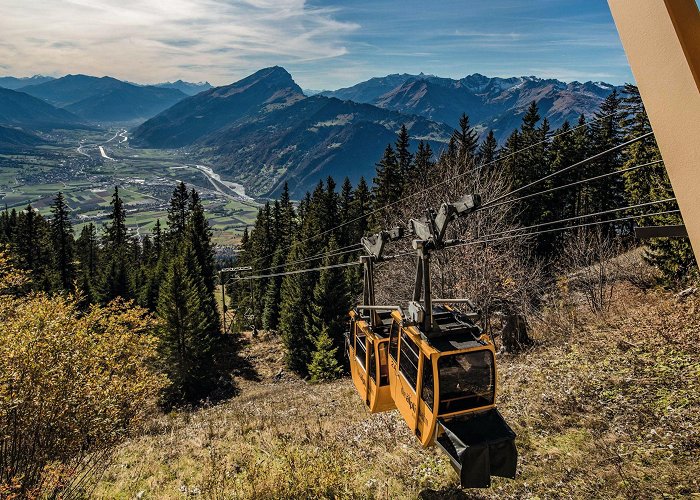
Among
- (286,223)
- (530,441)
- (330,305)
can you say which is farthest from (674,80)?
(286,223)

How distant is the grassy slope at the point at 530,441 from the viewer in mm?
9875

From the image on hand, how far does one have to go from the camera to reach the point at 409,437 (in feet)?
43.6

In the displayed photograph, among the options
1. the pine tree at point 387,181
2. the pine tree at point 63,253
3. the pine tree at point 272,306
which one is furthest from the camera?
the pine tree at point 272,306

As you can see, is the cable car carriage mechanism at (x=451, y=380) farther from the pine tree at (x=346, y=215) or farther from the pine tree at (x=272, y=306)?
the pine tree at (x=272, y=306)

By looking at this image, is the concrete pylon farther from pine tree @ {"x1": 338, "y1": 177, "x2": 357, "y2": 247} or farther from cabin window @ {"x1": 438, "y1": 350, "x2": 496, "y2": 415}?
pine tree @ {"x1": 338, "y1": 177, "x2": 357, "y2": 247}

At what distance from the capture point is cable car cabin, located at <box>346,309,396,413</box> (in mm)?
11797

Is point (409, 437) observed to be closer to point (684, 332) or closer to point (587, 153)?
point (684, 332)

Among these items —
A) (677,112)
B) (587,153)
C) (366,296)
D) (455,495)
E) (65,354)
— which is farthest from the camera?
(587,153)

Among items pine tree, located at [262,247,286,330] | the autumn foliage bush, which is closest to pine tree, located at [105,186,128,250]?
pine tree, located at [262,247,286,330]

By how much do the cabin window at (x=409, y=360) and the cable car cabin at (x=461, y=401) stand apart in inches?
1.0

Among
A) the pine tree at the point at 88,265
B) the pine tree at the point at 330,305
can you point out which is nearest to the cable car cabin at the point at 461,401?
the pine tree at the point at 330,305

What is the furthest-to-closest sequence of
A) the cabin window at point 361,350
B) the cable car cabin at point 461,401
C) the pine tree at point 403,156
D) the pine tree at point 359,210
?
the pine tree at point 359,210 < the pine tree at point 403,156 < the cabin window at point 361,350 < the cable car cabin at point 461,401

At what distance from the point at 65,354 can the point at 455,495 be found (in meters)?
10.8

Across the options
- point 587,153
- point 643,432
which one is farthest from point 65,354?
point 587,153
